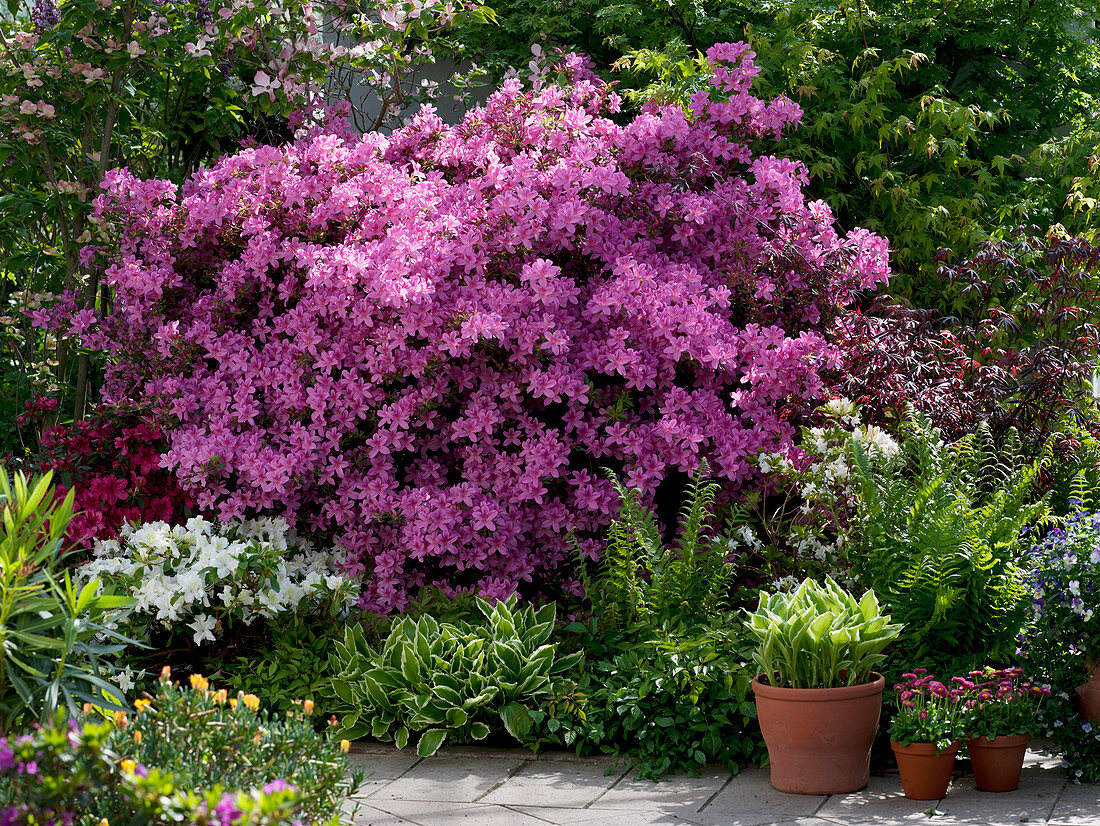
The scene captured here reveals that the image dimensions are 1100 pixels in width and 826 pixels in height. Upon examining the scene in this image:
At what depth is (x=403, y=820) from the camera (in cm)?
329

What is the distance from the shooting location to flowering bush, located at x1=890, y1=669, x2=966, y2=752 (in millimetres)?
3344

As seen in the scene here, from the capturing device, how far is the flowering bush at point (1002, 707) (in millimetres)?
3377

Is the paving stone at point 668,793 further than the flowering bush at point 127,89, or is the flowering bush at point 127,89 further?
the flowering bush at point 127,89

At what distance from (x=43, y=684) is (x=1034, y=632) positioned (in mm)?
3013

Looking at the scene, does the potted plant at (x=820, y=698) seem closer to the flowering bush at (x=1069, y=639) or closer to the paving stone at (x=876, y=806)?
the paving stone at (x=876, y=806)

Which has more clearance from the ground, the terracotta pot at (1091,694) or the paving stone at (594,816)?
the terracotta pot at (1091,694)

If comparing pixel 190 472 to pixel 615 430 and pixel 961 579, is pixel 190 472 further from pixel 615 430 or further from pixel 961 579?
pixel 961 579

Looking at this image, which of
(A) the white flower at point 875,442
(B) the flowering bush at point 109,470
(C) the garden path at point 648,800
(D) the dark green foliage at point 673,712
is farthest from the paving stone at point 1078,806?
(B) the flowering bush at point 109,470

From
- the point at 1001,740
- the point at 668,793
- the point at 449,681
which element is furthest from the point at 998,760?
the point at 449,681

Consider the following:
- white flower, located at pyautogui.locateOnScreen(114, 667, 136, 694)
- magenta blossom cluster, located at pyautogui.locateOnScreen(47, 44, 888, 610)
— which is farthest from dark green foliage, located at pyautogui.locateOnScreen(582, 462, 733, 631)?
white flower, located at pyautogui.locateOnScreen(114, 667, 136, 694)

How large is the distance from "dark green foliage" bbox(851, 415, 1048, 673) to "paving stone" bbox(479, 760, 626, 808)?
111cm

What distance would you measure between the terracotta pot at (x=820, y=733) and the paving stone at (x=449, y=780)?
2.95ft

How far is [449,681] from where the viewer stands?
3945mm

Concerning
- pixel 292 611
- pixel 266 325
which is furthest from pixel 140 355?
pixel 292 611
